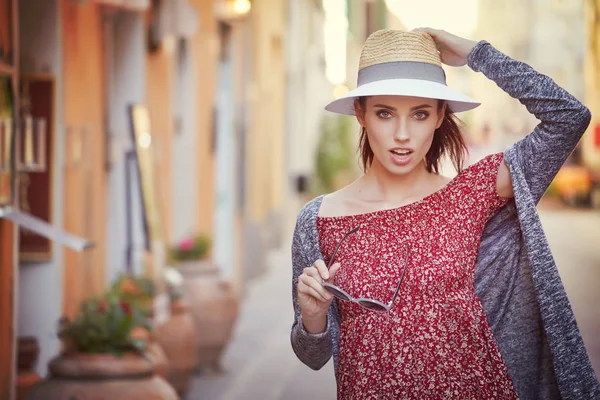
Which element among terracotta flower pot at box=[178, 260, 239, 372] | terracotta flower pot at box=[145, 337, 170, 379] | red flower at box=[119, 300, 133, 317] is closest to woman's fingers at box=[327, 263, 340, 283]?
red flower at box=[119, 300, 133, 317]

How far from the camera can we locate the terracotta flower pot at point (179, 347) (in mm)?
8258

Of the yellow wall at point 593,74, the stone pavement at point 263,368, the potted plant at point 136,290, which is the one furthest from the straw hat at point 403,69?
the yellow wall at point 593,74

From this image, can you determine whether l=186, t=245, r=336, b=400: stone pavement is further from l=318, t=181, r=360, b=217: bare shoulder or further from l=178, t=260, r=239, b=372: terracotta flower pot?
l=318, t=181, r=360, b=217: bare shoulder

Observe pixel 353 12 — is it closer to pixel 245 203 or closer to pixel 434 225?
pixel 245 203

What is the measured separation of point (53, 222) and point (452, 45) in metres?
4.38

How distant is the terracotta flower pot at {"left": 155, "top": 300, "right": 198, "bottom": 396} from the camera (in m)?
8.26

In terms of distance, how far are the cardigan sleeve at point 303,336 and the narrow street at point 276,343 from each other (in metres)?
5.43

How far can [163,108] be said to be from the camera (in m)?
11.1

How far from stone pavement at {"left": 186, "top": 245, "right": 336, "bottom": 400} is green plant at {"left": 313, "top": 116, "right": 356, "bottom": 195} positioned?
39.7 feet

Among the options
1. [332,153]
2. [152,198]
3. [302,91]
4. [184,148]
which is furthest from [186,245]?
[332,153]

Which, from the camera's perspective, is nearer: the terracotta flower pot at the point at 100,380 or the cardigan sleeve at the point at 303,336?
the cardigan sleeve at the point at 303,336

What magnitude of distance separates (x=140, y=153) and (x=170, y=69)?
2.43 metres

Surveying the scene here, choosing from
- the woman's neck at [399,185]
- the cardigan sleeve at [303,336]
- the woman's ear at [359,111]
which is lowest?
the cardigan sleeve at [303,336]

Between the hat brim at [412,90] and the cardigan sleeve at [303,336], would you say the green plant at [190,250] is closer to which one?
the cardigan sleeve at [303,336]
